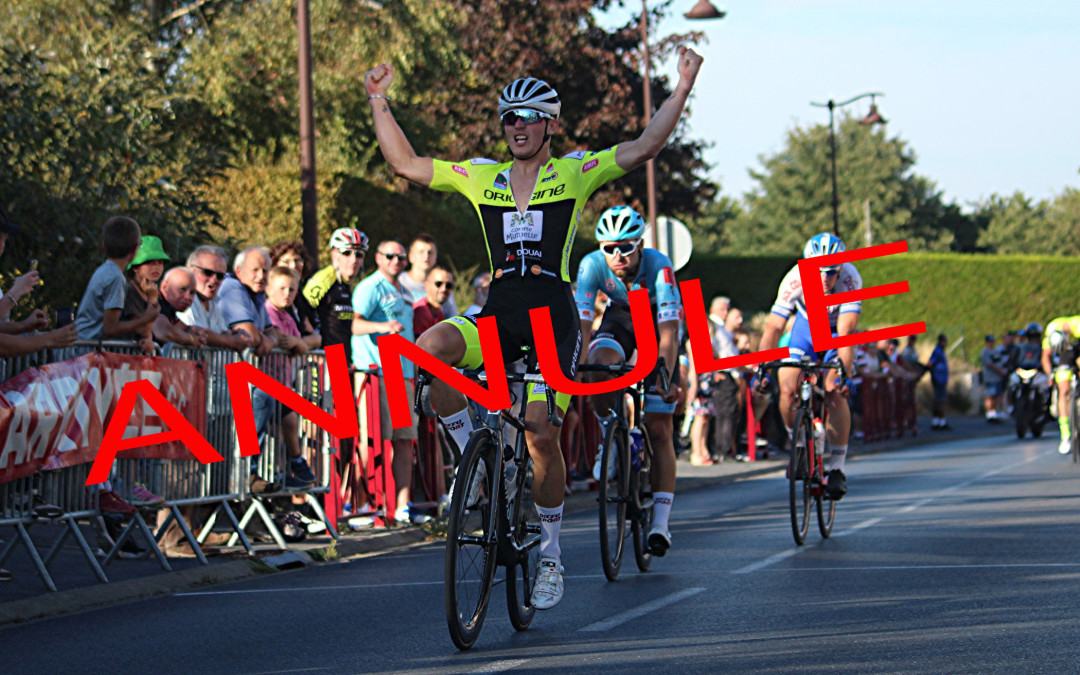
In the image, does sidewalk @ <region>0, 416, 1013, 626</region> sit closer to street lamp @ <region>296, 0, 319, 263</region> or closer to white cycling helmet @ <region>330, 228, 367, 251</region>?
white cycling helmet @ <region>330, 228, 367, 251</region>

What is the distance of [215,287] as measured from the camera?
1145 centimetres

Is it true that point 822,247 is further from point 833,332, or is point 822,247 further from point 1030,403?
point 1030,403

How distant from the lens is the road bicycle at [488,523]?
641 centimetres

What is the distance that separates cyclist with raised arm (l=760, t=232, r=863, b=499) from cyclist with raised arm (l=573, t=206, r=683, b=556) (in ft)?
4.97

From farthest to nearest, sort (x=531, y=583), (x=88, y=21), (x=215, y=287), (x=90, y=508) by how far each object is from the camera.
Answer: (x=88, y=21)
(x=215, y=287)
(x=90, y=508)
(x=531, y=583)

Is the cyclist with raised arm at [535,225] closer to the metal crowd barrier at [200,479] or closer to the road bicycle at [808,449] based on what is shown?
the metal crowd barrier at [200,479]

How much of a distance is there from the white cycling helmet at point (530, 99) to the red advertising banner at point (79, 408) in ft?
10.6

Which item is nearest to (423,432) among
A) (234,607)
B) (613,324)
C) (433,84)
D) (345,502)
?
(345,502)

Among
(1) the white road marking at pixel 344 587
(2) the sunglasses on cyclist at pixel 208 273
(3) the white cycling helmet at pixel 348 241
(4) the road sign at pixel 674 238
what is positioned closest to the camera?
(1) the white road marking at pixel 344 587

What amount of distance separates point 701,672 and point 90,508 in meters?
4.67

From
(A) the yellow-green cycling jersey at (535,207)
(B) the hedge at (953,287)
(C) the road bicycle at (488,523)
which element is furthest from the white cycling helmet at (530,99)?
(B) the hedge at (953,287)

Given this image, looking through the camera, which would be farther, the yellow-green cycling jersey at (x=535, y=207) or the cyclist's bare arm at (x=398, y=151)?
the cyclist's bare arm at (x=398, y=151)

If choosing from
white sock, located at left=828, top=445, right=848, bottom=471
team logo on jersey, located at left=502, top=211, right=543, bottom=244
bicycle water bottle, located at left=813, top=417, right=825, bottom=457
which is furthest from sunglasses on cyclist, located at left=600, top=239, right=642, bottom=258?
white sock, located at left=828, top=445, right=848, bottom=471

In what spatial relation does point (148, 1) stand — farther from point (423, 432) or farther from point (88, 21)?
point (423, 432)
